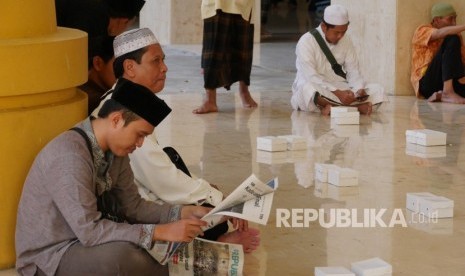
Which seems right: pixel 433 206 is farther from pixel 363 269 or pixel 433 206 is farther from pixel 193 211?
pixel 193 211

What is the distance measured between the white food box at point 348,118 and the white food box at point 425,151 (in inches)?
39.2

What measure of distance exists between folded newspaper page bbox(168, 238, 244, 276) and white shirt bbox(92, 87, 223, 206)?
1.52 feet

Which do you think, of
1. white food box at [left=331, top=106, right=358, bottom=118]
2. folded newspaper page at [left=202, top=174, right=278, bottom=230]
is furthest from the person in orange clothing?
folded newspaper page at [left=202, top=174, right=278, bottom=230]

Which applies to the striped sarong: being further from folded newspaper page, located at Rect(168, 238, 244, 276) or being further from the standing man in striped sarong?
folded newspaper page, located at Rect(168, 238, 244, 276)

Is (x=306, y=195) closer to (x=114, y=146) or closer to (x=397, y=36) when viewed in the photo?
(x=114, y=146)

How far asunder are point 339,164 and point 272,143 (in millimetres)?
577

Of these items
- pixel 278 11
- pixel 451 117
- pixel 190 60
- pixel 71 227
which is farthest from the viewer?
pixel 278 11

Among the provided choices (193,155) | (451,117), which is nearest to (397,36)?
(451,117)

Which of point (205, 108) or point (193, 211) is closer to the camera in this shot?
point (193, 211)

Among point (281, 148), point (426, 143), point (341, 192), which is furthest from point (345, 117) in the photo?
point (341, 192)

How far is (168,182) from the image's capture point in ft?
15.3

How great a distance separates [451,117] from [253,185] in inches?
200

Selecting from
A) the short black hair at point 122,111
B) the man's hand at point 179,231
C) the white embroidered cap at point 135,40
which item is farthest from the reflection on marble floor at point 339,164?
the white embroidered cap at point 135,40

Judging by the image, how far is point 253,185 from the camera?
12.6 feet
